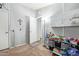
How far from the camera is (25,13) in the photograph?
139 centimetres

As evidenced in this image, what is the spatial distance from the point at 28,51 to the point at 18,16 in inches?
25.3

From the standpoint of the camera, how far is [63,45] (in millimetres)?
1362

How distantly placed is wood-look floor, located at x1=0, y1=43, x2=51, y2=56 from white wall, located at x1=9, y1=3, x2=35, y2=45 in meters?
0.12

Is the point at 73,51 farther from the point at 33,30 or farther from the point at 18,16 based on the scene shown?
the point at 18,16

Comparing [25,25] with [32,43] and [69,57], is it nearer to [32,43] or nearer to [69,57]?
[32,43]

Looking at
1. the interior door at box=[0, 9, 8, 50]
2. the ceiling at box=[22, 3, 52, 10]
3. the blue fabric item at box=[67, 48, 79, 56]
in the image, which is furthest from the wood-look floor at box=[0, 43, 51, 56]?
the ceiling at box=[22, 3, 52, 10]

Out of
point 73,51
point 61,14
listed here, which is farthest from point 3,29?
point 73,51

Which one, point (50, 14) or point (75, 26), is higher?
point (50, 14)

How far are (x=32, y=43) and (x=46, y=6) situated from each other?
706 mm

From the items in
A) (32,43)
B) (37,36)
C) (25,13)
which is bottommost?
(32,43)

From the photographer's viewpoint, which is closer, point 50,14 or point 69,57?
point 69,57

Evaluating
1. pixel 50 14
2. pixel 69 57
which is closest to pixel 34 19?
pixel 50 14

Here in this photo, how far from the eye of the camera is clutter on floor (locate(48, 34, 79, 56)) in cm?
129

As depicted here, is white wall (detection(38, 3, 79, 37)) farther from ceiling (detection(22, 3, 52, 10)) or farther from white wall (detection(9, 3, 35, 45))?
white wall (detection(9, 3, 35, 45))
